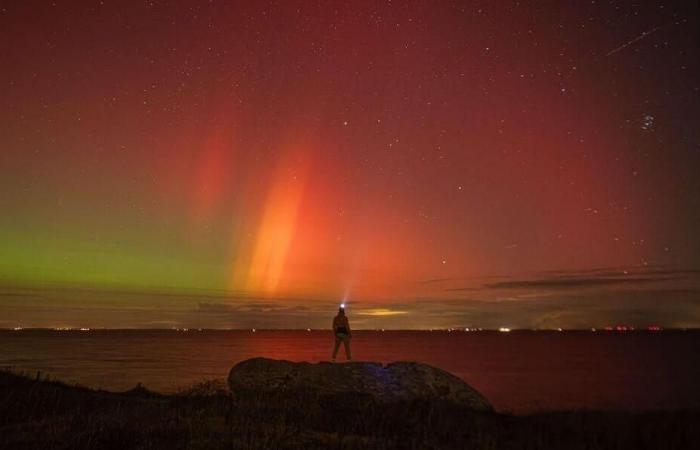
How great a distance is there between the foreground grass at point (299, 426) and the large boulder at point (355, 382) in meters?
0.83

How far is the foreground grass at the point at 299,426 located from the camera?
9.48 metres

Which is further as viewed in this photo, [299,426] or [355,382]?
[355,382]

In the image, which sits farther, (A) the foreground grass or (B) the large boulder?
(B) the large boulder

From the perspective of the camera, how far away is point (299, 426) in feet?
38.1

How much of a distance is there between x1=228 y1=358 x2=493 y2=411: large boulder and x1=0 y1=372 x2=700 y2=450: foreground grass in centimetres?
83

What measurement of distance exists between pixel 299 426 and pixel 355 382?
6.12m

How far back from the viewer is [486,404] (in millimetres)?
18734

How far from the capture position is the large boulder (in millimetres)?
17344

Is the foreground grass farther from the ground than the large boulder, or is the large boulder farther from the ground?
the large boulder

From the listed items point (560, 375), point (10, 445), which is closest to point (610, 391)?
point (560, 375)

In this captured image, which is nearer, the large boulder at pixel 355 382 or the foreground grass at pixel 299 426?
the foreground grass at pixel 299 426

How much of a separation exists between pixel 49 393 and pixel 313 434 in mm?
11229

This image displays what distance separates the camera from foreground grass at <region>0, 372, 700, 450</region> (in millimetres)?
9477

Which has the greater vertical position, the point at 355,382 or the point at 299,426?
the point at 355,382
